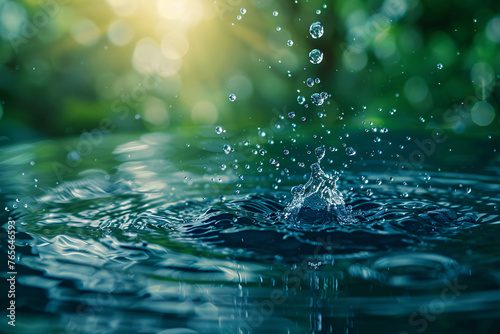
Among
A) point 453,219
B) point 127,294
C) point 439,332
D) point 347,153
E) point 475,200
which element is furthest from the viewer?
point 347,153

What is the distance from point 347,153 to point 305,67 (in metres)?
3.91

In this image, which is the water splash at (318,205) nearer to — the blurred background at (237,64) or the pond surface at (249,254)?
the pond surface at (249,254)

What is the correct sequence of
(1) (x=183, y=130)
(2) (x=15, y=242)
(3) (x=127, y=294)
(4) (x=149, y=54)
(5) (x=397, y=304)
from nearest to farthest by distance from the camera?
(5) (x=397, y=304), (3) (x=127, y=294), (2) (x=15, y=242), (1) (x=183, y=130), (4) (x=149, y=54)

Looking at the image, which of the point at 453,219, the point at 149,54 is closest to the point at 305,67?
the point at 149,54

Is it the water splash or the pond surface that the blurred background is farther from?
the water splash

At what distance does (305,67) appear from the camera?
8273 millimetres

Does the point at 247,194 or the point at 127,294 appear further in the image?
the point at 247,194

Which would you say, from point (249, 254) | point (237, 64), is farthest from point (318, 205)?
point (237, 64)

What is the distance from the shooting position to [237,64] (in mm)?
8266

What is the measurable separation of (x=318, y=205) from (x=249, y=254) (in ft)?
2.03

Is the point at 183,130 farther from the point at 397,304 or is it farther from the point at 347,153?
the point at 397,304

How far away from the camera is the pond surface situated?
1518 mm

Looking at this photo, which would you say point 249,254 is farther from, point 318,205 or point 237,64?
point 237,64

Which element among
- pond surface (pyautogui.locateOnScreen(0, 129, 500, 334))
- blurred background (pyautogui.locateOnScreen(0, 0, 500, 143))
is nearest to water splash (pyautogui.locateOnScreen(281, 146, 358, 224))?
pond surface (pyautogui.locateOnScreen(0, 129, 500, 334))
